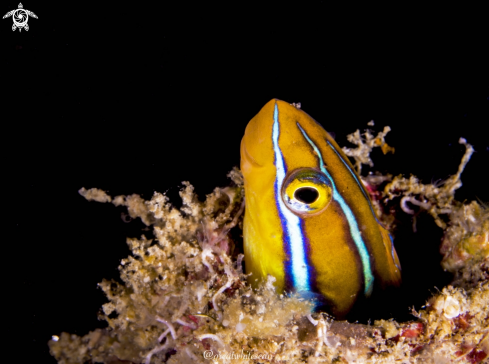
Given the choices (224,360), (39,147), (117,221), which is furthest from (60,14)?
(224,360)

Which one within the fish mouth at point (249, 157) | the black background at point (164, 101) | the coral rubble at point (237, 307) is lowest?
the coral rubble at point (237, 307)

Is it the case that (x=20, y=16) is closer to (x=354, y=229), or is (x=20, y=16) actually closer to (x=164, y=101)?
(x=164, y=101)

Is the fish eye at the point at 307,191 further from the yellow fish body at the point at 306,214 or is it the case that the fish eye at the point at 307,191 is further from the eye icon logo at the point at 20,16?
the eye icon logo at the point at 20,16

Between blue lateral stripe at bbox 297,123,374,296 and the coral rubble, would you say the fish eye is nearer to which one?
blue lateral stripe at bbox 297,123,374,296

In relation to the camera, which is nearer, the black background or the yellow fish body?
the yellow fish body

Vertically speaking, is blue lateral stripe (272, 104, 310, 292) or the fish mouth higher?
the fish mouth

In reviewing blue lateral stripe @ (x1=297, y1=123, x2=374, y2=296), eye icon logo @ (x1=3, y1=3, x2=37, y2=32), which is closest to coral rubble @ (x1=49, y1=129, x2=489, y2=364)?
blue lateral stripe @ (x1=297, y1=123, x2=374, y2=296)

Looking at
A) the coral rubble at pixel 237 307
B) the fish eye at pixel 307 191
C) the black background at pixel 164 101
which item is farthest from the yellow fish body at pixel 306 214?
the black background at pixel 164 101
